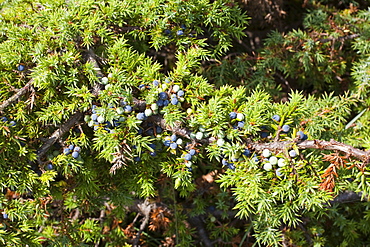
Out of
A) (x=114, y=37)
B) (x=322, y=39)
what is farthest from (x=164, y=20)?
Result: (x=322, y=39)

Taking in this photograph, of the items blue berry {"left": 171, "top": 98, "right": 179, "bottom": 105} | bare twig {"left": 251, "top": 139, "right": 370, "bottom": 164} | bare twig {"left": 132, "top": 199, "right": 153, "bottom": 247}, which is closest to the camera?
bare twig {"left": 251, "top": 139, "right": 370, "bottom": 164}

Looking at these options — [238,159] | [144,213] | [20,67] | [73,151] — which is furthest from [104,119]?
[144,213]

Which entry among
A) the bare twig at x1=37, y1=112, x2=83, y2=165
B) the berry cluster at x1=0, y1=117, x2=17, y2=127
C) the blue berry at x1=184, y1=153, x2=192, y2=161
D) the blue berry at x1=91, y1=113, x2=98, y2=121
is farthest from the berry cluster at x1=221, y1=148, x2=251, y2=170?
the berry cluster at x1=0, y1=117, x2=17, y2=127

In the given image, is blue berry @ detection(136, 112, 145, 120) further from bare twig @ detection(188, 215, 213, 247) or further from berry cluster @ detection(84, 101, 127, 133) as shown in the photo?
bare twig @ detection(188, 215, 213, 247)

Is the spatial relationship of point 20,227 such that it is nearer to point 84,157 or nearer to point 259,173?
point 84,157

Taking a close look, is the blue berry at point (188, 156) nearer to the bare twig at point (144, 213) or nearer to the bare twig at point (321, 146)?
the bare twig at point (321, 146)

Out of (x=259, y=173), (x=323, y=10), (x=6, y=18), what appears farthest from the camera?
(x=323, y=10)

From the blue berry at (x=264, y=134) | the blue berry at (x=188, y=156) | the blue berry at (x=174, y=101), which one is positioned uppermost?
the blue berry at (x=174, y=101)

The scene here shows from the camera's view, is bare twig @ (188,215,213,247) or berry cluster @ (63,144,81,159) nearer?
berry cluster @ (63,144,81,159)

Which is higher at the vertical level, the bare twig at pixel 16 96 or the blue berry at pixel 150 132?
the bare twig at pixel 16 96

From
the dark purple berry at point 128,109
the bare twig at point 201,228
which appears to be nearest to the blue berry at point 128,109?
the dark purple berry at point 128,109

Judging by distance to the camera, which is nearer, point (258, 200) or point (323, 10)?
point (258, 200)
